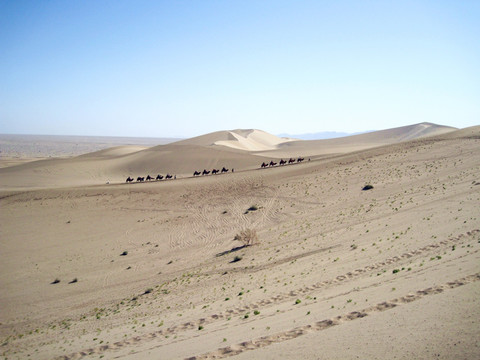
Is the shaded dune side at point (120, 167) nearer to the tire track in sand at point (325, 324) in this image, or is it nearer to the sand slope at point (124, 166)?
the sand slope at point (124, 166)

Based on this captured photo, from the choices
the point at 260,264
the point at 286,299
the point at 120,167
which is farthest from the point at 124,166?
the point at 286,299

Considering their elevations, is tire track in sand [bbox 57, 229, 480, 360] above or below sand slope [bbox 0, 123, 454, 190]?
below

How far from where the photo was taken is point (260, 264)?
16.5 metres

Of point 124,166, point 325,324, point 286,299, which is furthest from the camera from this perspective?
point 124,166

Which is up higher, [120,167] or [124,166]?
[124,166]

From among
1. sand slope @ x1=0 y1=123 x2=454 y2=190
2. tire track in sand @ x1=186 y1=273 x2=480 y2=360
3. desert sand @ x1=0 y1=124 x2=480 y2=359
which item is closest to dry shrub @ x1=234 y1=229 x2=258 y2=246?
desert sand @ x1=0 y1=124 x2=480 y2=359

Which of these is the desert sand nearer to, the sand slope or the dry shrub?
the dry shrub

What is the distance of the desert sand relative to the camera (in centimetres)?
831

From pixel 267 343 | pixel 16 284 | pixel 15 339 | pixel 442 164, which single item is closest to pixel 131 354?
pixel 267 343

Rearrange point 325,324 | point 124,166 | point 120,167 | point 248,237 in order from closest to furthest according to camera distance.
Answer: point 325,324, point 248,237, point 120,167, point 124,166

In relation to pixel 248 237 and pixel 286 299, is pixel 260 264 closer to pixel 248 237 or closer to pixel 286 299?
pixel 248 237

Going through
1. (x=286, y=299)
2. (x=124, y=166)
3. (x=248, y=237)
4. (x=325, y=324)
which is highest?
(x=124, y=166)

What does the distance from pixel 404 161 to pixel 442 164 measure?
3991 millimetres

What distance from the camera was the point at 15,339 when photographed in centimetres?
1288
